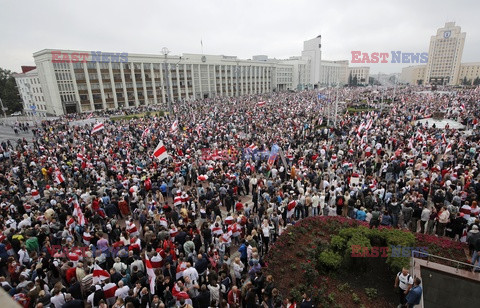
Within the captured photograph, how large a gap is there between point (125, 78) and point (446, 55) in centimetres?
14646

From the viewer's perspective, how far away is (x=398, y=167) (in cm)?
1520

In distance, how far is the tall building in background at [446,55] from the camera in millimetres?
126562

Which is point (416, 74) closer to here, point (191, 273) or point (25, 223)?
point (191, 273)

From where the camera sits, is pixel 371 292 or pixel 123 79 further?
pixel 123 79

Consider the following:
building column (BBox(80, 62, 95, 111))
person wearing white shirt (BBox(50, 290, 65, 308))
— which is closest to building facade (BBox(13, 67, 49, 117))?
building column (BBox(80, 62, 95, 111))

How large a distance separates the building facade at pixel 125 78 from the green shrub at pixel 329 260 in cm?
3401

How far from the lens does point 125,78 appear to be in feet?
217

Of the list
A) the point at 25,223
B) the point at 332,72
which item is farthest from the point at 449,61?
the point at 25,223

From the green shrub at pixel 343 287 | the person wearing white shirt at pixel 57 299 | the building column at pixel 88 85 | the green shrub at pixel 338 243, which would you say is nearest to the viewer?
the person wearing white shirt at pixel 57 299

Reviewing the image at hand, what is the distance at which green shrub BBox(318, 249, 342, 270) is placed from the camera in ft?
27.5

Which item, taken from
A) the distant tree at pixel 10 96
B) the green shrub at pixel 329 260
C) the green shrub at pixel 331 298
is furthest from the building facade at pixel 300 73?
the green shrub at pixel 331 298

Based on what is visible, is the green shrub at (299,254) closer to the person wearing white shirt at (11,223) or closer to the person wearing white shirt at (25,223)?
the person wearing white shirt at (25,223)

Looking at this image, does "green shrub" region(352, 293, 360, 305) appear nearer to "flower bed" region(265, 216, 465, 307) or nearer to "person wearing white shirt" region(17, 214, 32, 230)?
"flower bed" region(265, 216, 465, 307)

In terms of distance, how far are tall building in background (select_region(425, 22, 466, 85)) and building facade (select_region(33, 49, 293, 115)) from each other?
99.1 m
